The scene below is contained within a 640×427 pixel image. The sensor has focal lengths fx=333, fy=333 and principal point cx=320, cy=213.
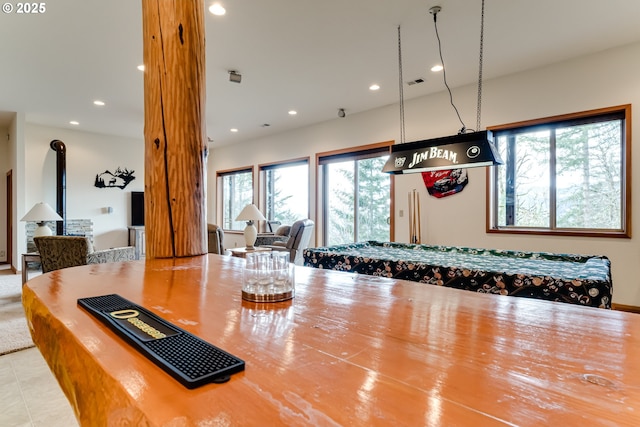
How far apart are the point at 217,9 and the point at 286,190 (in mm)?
4651

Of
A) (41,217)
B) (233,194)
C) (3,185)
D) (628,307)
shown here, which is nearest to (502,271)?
(628,307)

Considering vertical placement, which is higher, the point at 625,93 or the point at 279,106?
the point at 279,106

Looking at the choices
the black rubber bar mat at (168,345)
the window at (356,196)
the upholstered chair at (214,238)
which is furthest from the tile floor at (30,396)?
the window at (356,196)

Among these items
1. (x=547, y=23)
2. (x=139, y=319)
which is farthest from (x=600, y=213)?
(x=139, y=319)

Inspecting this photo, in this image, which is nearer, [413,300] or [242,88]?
[413,300]

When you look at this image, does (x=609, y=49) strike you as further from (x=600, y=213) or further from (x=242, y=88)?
(x=242, y=88)

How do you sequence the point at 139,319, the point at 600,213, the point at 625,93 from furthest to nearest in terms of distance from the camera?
1. the point at 600,213
2. the point at 625,93
3. the point at 139,319

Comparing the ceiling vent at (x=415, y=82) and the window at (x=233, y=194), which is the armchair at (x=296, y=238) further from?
the window at (x=233, y=194)

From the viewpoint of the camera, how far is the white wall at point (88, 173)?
649cm

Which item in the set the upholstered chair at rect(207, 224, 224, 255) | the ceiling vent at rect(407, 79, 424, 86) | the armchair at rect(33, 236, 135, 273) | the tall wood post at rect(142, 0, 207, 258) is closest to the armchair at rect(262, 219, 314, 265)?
the upholstered chair at rect(207, 224, 224, 255)

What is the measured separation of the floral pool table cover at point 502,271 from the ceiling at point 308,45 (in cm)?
214

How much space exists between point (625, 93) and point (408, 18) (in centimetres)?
251

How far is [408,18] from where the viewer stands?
304 cm

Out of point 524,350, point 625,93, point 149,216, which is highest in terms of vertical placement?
point 625,93
